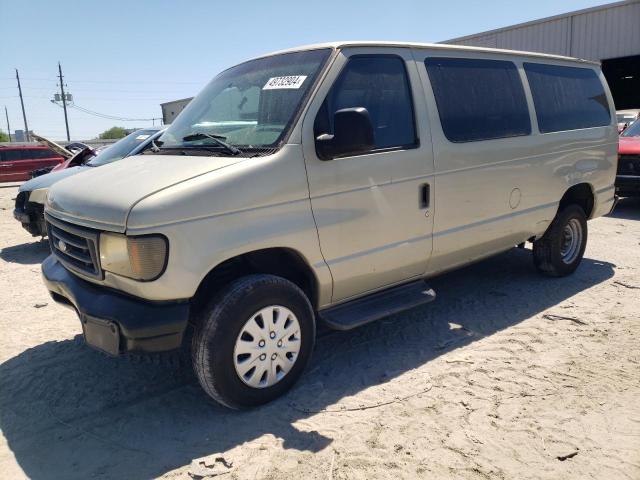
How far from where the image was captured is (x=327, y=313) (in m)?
3.57

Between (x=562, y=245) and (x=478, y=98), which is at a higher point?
(x=478, y=98)

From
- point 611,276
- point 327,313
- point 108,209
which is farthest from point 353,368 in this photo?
point 611,276

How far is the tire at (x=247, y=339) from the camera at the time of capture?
2951mm

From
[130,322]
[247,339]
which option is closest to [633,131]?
[247,339]

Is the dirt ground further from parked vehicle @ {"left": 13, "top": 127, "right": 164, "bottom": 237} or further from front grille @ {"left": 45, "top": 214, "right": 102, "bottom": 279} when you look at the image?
parked vehicle @ {"left": 13, "top": 127, "right": 164, "bottom": 237}

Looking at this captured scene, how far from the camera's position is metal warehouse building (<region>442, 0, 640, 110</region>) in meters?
20.2

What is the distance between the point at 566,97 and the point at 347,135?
10.7 feet

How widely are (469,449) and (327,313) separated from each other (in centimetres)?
124

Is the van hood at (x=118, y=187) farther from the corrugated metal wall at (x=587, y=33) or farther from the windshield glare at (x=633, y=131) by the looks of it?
the corrugated metal wall at (x=587, y=33)

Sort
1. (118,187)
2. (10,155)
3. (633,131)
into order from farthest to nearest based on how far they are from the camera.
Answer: (10,155), (633,131), (118,187)

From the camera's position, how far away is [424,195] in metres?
3.88

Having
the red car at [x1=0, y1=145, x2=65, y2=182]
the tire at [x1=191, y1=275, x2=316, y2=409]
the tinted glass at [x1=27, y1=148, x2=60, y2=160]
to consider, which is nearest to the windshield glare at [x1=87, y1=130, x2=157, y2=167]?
the tire at [x1=191, y1=275, x2=316, y2=409]

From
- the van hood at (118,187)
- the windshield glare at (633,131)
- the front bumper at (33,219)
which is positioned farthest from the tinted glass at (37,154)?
the windshield glare at (633,131)

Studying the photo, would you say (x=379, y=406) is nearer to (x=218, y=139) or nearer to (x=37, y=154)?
(x=218, y=139)
